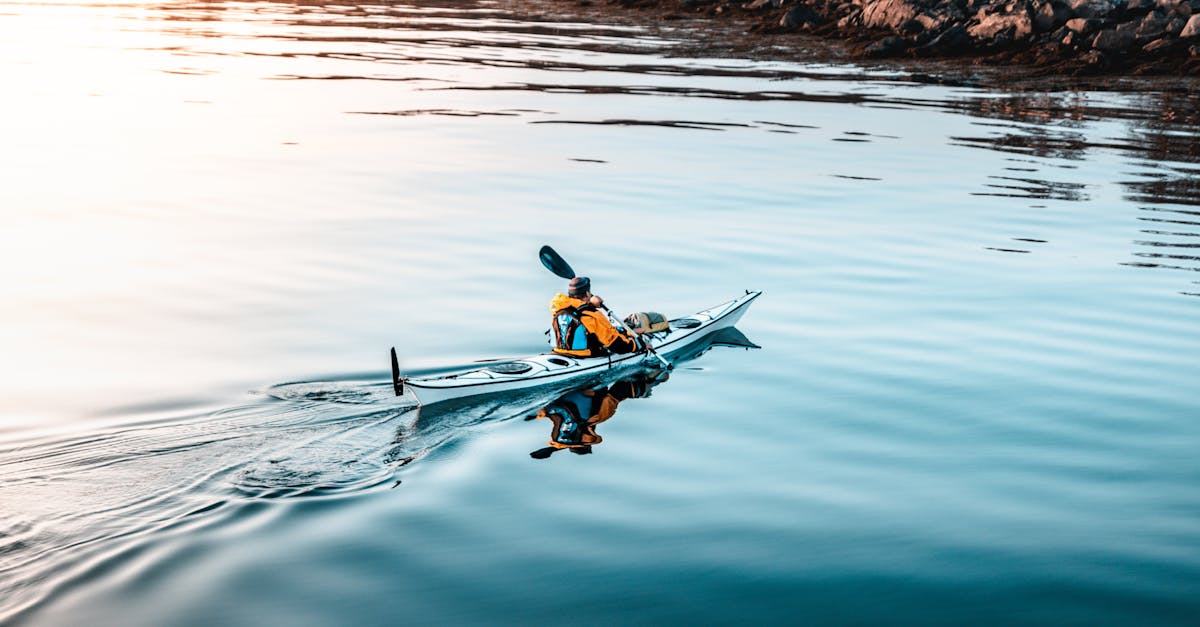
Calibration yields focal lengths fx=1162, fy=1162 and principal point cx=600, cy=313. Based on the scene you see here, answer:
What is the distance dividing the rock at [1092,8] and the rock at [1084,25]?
0.33m

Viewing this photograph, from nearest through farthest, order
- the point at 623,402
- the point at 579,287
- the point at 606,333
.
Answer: the point at 623,402 < the point at 579,287 < the point at 606,333

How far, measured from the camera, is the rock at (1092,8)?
42844mm

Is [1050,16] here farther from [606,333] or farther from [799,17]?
[606,333]

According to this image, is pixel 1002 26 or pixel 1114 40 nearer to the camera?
pixel 1114 40

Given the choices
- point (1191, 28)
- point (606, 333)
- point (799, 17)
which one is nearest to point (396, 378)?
point (606, 333)

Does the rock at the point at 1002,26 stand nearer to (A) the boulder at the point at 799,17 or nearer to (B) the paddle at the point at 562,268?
(A) the boulder at the point at 799,17

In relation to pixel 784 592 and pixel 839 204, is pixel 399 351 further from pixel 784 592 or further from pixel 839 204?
pixel 839 204

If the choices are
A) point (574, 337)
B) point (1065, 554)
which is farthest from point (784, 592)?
point (574, 337)

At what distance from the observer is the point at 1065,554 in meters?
9.91

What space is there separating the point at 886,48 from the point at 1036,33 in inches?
230

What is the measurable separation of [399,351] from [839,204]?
41.3 ft

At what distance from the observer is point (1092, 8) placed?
1698 inches

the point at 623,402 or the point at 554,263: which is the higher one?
the point at 554,263

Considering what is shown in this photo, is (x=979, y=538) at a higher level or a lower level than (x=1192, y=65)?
lower
